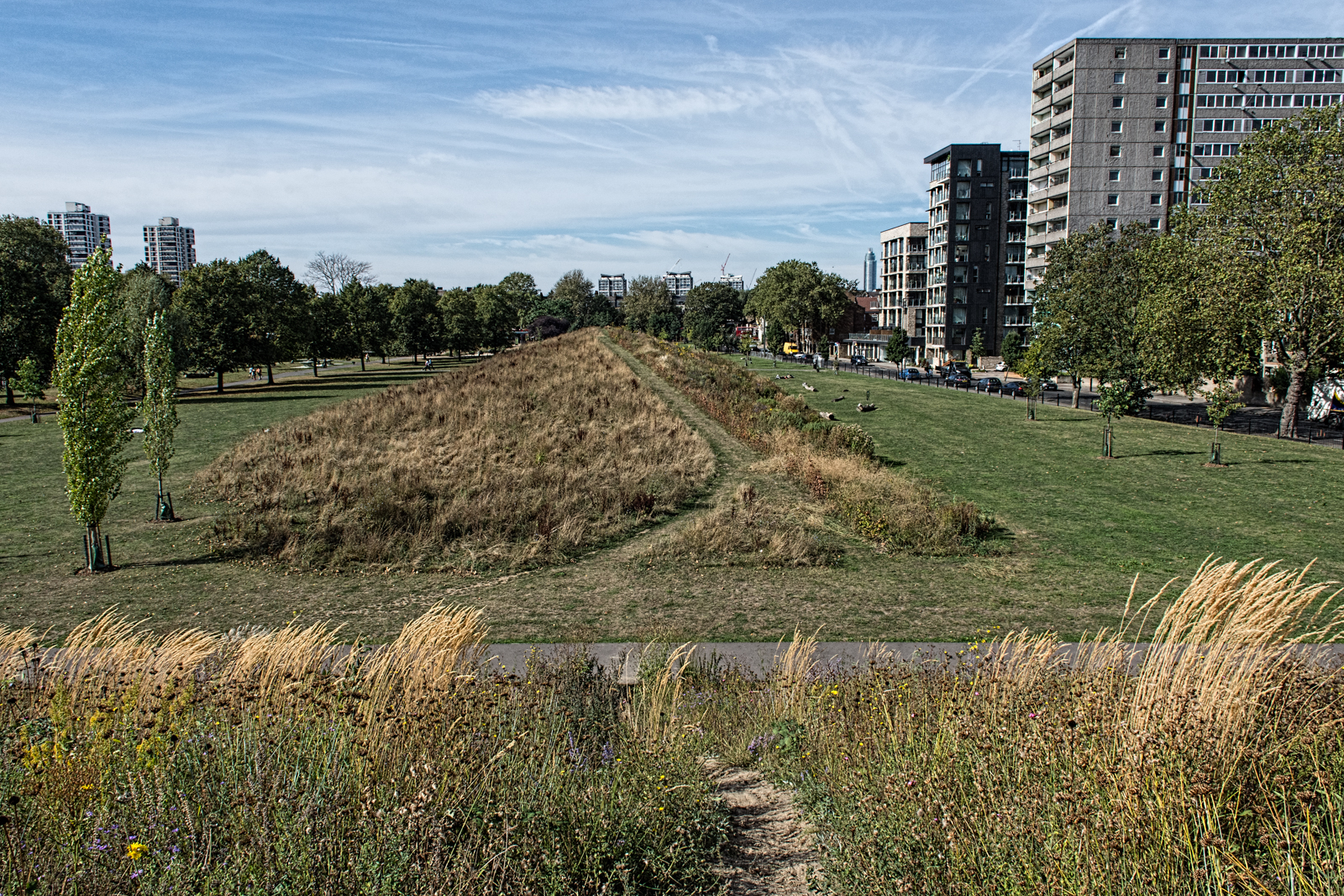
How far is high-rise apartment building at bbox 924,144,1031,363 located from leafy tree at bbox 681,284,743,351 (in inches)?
1347

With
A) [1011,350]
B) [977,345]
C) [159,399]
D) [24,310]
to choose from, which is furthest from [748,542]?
[977,345]

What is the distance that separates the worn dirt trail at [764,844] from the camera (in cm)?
490

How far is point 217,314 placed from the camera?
6091 cm

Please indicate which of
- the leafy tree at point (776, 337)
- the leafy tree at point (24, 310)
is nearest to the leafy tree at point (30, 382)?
the leafy tree at point (24, 310)

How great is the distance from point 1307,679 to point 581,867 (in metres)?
5.14

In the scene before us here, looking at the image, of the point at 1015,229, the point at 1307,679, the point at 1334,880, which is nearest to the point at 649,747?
the point at 1334,880

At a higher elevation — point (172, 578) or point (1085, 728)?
point (1085, 728)

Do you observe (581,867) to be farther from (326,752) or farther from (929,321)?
(929,321)

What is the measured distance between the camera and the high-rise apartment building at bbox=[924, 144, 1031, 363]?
4134 inches

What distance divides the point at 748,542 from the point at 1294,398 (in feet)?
103

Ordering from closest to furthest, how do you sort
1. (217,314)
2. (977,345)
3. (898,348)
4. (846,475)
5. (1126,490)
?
(846,475)
(1126,490)
(217,314)
(977,345)
(898,348)

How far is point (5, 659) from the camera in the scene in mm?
7496

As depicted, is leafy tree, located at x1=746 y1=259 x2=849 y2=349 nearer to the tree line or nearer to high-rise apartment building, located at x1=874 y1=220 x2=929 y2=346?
high-rise apartment building, located at x1=874 y1=220 x2=929 y2=346

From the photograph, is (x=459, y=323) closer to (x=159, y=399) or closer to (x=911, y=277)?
(x=911, y=277)
